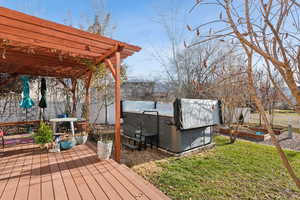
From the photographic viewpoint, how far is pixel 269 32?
950 mm

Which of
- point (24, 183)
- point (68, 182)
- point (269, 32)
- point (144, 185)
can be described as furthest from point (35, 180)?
A: point (269, 32)

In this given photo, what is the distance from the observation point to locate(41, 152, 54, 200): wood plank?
2150 mm

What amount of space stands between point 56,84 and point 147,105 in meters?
4.58

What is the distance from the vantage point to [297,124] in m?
8.44

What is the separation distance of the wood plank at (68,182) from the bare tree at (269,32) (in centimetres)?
236

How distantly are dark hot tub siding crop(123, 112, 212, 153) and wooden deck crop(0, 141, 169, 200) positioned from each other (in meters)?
1.97

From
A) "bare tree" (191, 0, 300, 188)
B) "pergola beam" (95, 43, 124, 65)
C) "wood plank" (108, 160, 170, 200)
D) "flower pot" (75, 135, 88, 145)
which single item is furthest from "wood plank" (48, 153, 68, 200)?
"pergola beam" (95, 43, 124, 65)

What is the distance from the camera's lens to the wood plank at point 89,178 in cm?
218

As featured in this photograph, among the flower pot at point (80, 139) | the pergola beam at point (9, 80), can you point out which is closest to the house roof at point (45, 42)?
the pergola beam at point (9, 80)

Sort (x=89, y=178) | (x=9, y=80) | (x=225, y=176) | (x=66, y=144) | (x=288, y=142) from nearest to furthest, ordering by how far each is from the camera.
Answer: (x=89, y=178)
(x=225, y=176)
(x=66, y=144)
(x=288, y=142)
(x=9, y=80)

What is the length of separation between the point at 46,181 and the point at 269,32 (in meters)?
3.27

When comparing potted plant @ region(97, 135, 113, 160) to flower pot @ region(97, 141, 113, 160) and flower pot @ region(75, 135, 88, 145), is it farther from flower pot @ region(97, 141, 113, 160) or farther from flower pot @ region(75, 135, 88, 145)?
flower pot @ region(75, 135, 88, 145)

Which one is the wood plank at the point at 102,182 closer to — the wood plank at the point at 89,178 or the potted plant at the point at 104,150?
the wood plank at the point at 89,178

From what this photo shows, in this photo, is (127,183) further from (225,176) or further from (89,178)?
(225,176)
